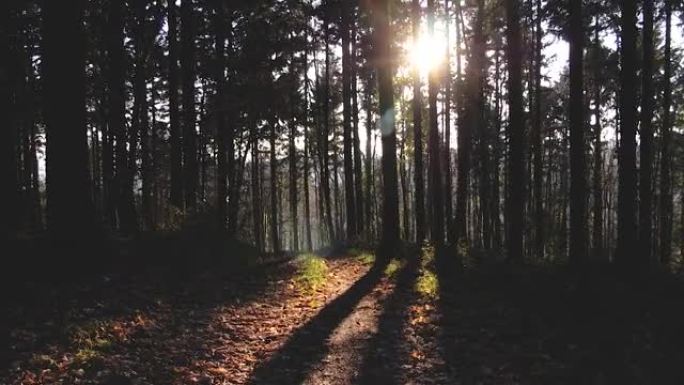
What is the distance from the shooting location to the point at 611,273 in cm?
1076

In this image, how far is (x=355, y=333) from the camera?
319 inches

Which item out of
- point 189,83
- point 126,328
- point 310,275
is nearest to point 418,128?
point 189,83

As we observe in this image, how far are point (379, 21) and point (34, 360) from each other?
1051 cm

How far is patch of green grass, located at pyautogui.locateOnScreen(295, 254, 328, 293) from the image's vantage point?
1162 centimetres

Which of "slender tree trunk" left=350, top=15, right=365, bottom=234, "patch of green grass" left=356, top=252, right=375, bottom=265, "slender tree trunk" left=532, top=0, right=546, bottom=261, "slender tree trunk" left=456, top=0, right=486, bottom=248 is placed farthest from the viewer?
"slender tree trunk" left=350, top=15, right=365, bottom=234

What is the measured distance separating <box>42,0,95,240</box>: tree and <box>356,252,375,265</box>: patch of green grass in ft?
24.5

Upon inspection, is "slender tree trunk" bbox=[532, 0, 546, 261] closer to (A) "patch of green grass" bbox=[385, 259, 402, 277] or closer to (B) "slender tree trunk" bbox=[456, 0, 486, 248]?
(B) "slender tree trunk" bbox=[456, 0, 486, 248]

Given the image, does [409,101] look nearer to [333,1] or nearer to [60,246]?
[333,1]

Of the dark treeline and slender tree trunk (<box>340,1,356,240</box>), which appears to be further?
slender tree trunk (<box>340,1,356,240</box>)

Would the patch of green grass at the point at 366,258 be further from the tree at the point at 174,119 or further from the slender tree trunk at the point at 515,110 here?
the tree at the point at 174,119

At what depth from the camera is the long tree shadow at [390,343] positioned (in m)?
6.42

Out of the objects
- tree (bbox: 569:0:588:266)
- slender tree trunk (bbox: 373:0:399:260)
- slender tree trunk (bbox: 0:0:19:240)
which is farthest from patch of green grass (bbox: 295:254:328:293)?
slender tree trunk (bbox: 0:0:19:240)

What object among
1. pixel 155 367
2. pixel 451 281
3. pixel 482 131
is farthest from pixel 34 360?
pixel 482 131

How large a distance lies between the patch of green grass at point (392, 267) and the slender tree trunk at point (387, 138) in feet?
1.12
